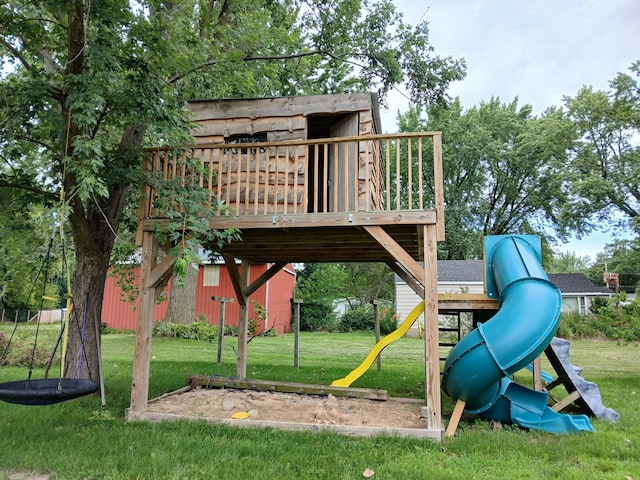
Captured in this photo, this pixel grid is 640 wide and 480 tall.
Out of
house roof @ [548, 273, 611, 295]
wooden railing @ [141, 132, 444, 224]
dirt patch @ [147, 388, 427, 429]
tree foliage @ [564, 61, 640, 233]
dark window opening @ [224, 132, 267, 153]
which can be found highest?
tree foliage @ [564, 61, 640, 233]

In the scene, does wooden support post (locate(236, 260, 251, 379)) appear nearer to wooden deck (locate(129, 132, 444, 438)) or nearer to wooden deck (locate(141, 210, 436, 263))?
wooden deck (locate(141, 210, 436, 263))

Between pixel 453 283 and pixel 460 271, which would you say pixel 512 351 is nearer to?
pixel 453 283

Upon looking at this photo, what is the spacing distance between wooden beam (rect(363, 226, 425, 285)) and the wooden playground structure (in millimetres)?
12

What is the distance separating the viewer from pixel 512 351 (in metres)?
4.77

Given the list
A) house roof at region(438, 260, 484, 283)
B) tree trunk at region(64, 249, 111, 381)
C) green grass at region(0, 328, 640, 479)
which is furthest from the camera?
house roof at region(438, 260, 484, 283)

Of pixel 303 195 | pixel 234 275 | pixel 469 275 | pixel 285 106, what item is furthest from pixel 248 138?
pixel 469 275

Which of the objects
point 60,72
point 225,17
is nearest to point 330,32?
point 225,17

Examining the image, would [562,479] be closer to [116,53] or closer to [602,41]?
[116,53]

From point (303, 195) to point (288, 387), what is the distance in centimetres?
308

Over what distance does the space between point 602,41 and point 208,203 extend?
18606mm

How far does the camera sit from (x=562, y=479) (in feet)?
12.1

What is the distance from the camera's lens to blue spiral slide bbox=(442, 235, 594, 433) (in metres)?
4.81

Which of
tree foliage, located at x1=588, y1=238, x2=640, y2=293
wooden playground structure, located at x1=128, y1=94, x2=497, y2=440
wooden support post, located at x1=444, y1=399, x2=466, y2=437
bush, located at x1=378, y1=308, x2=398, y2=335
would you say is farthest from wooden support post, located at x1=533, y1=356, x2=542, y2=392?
tree foliage, located at x1=588, y1=238, x2=640, y2=293

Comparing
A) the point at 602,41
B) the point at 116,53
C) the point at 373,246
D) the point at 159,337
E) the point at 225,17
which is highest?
the point at 602,41
